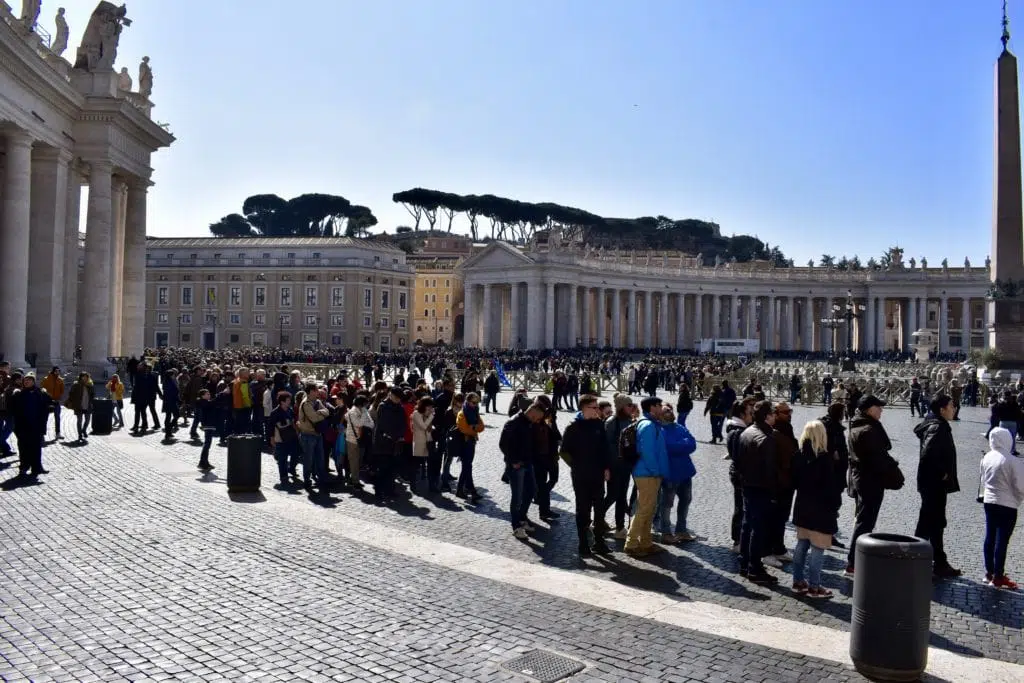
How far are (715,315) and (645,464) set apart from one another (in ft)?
279

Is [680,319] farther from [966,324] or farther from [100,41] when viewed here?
[100,41]

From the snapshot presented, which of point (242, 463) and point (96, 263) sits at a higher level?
point (96, 263)

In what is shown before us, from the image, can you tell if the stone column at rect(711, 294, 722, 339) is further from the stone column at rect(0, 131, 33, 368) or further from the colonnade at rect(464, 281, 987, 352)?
the stone column at rect(0, 131, 33, 368)

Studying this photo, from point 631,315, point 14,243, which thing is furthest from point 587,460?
point 631,315

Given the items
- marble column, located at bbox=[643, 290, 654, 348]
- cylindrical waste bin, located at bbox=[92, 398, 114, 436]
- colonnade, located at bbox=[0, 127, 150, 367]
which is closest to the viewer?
cylindrical waste bin, located at bbox=[92, 398, 114, 436]

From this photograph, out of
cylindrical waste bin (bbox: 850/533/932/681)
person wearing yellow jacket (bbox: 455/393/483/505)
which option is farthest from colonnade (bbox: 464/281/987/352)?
cylindrical waste bin (bbox: 850/533/932/681)

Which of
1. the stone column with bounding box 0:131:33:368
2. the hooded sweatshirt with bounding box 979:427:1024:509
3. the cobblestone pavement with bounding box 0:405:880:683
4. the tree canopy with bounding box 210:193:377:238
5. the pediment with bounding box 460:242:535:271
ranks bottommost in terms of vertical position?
the cobblestone pavement with bounding box 0:405:880:683

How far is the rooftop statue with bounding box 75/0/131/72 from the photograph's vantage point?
29.6 metres

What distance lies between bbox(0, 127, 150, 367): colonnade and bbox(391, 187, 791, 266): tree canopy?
81321 mm

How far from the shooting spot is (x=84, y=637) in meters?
5.98

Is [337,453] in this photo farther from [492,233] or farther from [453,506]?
[492,233]

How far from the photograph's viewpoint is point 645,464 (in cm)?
854

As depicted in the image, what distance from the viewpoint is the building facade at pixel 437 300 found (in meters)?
100

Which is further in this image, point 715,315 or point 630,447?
point 715,315
